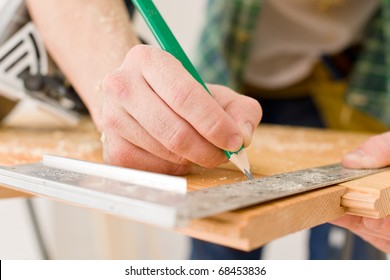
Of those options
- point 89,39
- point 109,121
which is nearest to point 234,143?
point 109,121

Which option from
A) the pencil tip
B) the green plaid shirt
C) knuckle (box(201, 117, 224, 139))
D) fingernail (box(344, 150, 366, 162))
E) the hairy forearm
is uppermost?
the green plaid shirt

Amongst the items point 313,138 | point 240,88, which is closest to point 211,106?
point 313,138

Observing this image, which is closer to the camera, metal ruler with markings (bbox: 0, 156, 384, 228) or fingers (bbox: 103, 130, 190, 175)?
metal ruler with markings (bbox: 0, 156, 384, 228)

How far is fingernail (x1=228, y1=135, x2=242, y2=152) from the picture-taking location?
465 millimetres

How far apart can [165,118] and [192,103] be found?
0.10ft

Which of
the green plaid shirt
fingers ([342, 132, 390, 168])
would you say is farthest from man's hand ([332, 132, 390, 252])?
the green plaid shirt

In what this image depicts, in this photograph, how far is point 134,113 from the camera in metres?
0.48

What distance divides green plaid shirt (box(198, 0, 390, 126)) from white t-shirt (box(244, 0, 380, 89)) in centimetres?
5

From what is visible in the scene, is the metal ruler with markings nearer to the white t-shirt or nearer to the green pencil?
the green pencil

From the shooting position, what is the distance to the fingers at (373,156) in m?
0.57

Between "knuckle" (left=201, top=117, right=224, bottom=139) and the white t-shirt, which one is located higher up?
the white t-shirt

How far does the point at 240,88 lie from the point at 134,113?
788 millimetres

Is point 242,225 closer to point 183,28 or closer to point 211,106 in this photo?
point 211,106
